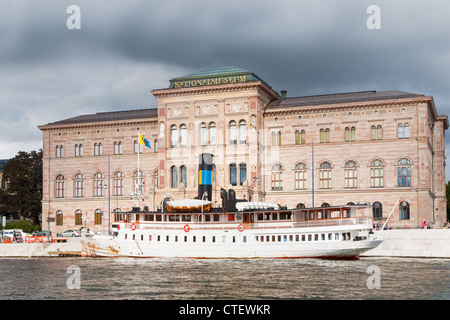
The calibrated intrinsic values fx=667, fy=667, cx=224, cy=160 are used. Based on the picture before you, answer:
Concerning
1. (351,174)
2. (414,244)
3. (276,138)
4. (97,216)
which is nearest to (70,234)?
(97,216)

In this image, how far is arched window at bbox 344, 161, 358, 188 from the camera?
83.0 m

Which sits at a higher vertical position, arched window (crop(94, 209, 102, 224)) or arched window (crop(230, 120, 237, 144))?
arched window (crop(230, 120, 237, 144))

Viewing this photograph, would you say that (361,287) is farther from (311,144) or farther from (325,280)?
(311,144)

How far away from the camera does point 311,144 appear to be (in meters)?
85.1

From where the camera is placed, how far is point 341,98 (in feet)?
284

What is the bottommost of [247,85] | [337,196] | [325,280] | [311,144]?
[325,280]

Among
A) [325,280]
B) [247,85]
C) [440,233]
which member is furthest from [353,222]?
[247,85]

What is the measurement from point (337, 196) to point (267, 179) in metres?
9.44

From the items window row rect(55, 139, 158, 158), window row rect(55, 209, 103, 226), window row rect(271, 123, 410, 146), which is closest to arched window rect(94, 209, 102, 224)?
window row rect(55, 209, 103, 226)

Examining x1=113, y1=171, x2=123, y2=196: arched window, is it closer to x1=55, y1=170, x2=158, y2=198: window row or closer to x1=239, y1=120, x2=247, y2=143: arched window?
x1=55, y1=170, x2=158, y2=198: window row

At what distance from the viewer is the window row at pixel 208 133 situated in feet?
281

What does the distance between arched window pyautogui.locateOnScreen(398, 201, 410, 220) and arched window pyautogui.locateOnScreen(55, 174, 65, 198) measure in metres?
48.2
